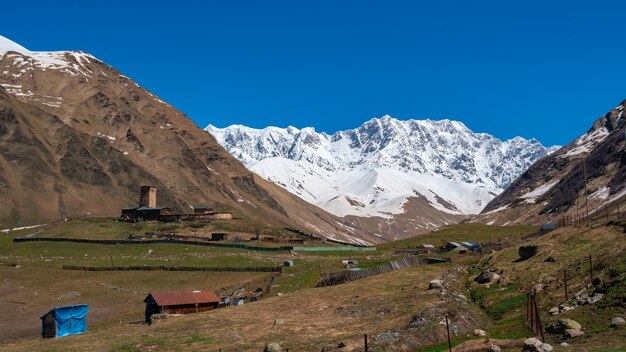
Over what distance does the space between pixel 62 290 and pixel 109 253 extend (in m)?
38.4

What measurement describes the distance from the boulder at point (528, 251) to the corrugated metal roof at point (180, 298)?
Result: 36.0 m

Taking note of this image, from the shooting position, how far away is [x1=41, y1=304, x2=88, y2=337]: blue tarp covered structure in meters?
63.2

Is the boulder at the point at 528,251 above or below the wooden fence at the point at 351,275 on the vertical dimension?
above

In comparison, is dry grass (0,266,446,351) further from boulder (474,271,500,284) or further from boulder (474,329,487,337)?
boulder (474,329,487,337)

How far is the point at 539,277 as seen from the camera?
174ft

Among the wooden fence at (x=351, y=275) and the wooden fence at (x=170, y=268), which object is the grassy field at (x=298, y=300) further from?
the wooden fence at (x=351, y=275)

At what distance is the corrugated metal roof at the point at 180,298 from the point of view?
69.4 metres

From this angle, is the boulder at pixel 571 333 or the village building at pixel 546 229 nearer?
the boulder at pixel 571 333

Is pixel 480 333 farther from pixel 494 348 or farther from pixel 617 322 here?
pixel 617 322

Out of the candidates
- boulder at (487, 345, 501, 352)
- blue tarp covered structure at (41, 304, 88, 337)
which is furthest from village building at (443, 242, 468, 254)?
boulder at (487, 345, 501, 352)

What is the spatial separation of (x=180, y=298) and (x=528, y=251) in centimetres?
3981

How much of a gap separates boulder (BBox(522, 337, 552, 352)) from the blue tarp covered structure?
48.8 m

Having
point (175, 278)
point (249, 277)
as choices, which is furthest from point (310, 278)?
point (175, 278)

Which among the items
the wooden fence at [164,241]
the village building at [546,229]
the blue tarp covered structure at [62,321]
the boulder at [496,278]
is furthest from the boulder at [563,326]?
the wooden fence at [164,241]
